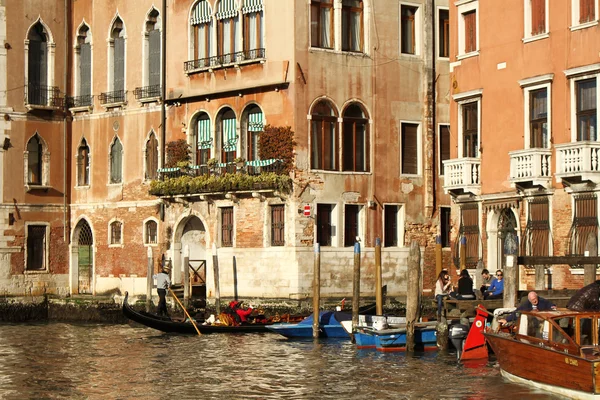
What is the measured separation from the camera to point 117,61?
33.3 m

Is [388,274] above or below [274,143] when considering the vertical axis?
below

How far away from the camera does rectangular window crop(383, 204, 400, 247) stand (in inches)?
1174

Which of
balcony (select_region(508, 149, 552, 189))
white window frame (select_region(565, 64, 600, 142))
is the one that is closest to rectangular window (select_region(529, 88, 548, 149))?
balcony (select_region(508, 149, 552, 189))

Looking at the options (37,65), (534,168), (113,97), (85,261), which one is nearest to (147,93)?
(113,97)

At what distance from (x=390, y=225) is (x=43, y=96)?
9.51 meters

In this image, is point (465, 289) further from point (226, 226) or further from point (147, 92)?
point (147, 92)

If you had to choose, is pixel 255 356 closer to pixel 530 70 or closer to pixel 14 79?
pixel 530 70

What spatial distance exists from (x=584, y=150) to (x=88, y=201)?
14.9 m

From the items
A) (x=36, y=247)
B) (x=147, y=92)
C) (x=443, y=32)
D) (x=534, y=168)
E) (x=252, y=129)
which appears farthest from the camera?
(x=36, y=247)

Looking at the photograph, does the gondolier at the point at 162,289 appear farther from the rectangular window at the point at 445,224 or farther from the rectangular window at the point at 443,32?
the rectangular window at the point at 443,32

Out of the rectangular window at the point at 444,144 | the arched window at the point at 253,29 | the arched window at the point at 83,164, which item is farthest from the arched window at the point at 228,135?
the arched window at the point at 83,164

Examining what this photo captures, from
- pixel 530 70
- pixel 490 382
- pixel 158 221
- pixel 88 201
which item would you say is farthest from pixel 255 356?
pixel 88 201

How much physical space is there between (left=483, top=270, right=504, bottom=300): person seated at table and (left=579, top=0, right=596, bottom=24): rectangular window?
4.57 metres

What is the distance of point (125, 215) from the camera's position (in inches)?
1291
